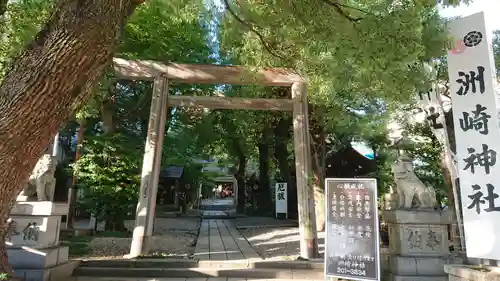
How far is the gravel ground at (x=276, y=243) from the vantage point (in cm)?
810

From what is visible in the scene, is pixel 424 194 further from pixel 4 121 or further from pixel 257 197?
pixel 257 197

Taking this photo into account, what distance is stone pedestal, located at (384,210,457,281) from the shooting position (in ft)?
17.4

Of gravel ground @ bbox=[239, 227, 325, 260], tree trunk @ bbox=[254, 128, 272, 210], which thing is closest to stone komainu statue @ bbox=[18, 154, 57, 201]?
gravel ground @ bbox=[239, 227, 325, 260]

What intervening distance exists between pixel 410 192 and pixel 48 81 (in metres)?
5.13

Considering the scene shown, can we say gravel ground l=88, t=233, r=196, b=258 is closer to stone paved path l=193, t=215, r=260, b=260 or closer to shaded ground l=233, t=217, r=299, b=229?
stone paved path l=193, t=215, r=260, b=260

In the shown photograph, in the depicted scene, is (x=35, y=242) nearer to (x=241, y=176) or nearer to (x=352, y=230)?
(x=352, y=230)

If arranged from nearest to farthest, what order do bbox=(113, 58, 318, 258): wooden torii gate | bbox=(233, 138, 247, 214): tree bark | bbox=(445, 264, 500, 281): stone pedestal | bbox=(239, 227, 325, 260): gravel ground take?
bbox=(445, 264, 500, 281): stone pedestal → bbox=(113, 58, 318, 258): wooden torii gate → bbox=(239, 227, 325, 260): gravel ground → bbox=(233, 138, 247, 214): tree bark

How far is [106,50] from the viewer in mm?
3047

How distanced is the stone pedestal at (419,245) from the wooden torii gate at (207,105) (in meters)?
2.13

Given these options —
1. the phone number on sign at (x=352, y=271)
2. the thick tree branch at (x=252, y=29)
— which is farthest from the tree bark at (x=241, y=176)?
the phone number on sign at (x=352, y=271)

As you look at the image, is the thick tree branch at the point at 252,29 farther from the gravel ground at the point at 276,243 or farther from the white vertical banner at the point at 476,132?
the gravel ground at the point at 276,243

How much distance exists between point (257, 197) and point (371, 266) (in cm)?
1750

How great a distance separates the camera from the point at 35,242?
17.8ft

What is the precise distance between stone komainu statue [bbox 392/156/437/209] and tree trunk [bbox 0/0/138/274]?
186 inches
